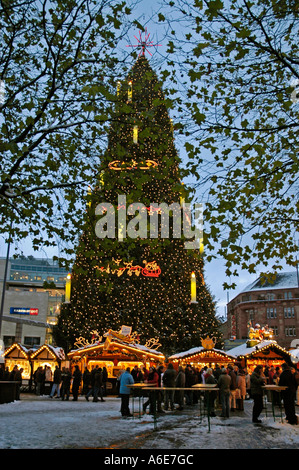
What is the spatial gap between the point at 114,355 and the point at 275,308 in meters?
65.3

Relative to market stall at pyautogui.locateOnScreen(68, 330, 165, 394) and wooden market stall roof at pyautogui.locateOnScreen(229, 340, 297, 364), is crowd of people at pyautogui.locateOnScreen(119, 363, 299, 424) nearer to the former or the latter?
market stall at pyautogui.locateOnScreen(68, 330, 165, 394)

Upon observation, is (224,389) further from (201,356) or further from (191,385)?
(201,356)

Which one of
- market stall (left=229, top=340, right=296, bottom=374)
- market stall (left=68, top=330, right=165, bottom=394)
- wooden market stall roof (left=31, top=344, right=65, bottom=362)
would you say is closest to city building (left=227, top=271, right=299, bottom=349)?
market stall (left=229, top=340, right=296, bottom=374)

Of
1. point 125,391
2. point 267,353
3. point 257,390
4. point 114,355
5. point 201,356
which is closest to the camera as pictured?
point 257,390

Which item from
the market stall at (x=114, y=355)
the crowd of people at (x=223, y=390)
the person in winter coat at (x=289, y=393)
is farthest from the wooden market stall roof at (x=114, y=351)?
the person in winter coat at (x=289, y=393)

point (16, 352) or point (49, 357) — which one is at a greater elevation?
point (16, 352)

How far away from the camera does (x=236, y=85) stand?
944cm

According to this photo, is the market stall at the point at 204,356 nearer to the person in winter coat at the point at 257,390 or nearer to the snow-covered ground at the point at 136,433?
the snow-covered ground at the point at 136,433

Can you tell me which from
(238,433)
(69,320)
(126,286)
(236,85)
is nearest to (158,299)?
(126,286)

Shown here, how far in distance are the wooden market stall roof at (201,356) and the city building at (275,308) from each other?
53517mm

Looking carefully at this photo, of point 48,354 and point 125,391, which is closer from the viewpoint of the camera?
point 125,391

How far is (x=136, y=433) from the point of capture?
9.61 meters

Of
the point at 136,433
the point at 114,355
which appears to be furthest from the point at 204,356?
the point at 136,433
